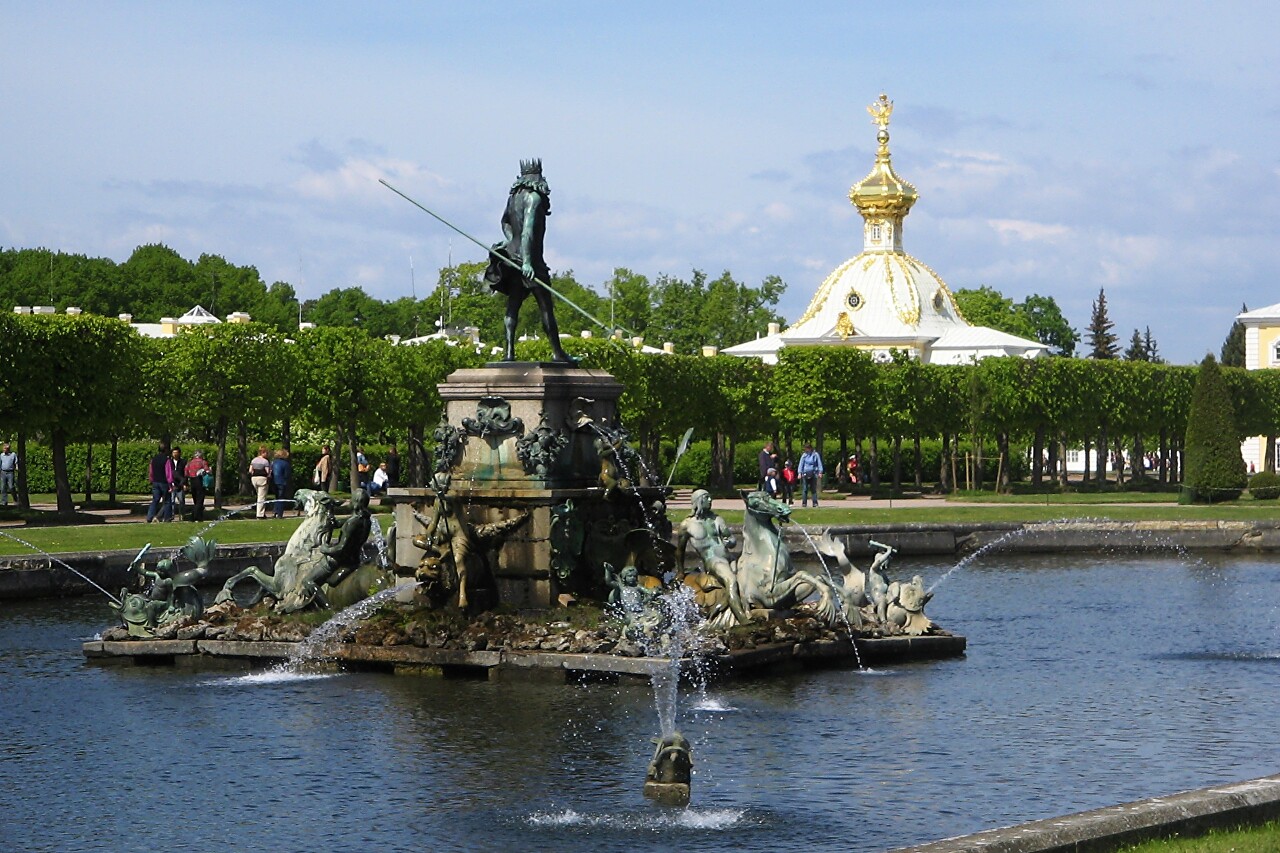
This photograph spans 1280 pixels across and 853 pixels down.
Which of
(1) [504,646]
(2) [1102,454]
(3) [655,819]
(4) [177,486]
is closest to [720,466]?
(2) [1102,454]

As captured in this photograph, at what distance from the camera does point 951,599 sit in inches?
1036

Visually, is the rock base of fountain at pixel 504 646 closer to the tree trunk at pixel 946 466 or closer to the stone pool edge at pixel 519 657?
the stone pool edge at pixel 519 657

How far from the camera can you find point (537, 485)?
66.8ft

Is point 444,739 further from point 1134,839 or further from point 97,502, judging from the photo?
point 97,502

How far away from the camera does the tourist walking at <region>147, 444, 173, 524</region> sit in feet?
127

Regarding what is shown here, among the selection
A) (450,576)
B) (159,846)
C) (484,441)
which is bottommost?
(159,846)

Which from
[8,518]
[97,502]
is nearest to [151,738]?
[8,518]

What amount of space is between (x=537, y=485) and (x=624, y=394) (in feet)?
135

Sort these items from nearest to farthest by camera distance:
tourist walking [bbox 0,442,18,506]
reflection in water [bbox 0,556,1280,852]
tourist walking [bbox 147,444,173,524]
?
reflection in water [bbox 0,556,1280,852] → tourist walking [bbox 147,444,173,524] → tourist walking [bbox 0,442,18,506]

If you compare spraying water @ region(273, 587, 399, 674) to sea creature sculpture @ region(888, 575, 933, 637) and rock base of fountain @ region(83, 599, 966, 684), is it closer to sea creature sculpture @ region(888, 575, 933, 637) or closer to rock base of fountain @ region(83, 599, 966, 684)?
rock base of fountain @ region(83, 599, 966, 684)

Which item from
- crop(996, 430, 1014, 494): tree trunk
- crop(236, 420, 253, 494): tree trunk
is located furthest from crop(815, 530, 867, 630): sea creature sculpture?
crop(996, 430, 1014, 494): tree trunk

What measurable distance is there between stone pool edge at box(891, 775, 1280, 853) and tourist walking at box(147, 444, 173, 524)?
29.8m

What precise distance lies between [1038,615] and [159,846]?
14.5m

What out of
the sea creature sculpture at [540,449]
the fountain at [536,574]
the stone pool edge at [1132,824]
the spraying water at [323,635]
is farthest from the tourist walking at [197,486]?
the stone pool edge at [1132,824]
